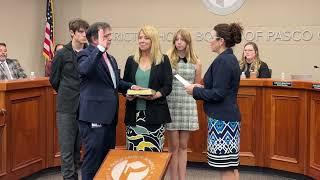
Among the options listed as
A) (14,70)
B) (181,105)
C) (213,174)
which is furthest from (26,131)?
(14,70)

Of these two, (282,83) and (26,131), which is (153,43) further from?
(282,83)

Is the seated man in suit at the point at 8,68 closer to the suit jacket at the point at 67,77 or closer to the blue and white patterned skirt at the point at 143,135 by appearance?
the suit jacket at the point at 67,77

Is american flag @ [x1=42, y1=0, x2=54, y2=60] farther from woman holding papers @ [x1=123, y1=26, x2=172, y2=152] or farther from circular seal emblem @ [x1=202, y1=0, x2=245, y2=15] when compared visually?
woman holding papers @ [x1=123, y1=26, x2=172, y2=152]

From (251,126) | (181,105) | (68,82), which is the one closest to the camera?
(68,82)

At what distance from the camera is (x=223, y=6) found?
25.1ft

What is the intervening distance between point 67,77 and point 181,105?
3.36 feet

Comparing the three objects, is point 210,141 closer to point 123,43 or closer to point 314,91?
point 314,91

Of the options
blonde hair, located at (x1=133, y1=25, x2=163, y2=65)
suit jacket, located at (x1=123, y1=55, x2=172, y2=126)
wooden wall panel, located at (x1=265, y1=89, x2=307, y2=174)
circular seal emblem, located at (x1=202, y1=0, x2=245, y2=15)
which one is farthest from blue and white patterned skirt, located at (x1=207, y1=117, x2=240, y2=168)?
circular seal emblem, located at (x1=202, y1=0, x2=245, y2=15)

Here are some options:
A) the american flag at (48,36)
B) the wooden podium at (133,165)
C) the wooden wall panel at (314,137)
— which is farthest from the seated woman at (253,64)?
the american flag at (48,36)

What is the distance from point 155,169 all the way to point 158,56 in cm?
90

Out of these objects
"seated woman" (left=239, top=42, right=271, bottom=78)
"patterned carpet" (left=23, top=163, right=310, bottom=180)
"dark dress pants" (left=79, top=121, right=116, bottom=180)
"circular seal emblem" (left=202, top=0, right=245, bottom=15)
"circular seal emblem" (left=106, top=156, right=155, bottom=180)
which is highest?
"circular seal emblem" (left=202, top=0, right=245, bottom=15)

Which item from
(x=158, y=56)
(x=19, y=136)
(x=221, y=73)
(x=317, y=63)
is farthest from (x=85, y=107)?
(x=317, y=63)

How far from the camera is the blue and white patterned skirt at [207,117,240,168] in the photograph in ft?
10.7

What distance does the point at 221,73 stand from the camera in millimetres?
3182
